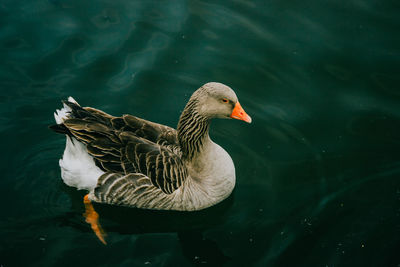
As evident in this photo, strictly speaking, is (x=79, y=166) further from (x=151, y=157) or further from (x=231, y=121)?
(x=231, y=121)

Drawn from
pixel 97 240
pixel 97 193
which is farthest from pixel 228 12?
pixel 97 240

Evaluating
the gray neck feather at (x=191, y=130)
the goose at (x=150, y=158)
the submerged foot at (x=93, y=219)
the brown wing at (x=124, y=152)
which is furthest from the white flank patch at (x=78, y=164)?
the gray neck feather at (x=191, y=130)

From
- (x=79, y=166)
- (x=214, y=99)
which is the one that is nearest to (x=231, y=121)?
(x=214, y=99)

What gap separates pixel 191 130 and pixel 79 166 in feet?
5.05

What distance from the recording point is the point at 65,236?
5.09 meters

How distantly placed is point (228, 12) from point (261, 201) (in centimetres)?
431

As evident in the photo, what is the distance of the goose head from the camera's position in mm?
4965

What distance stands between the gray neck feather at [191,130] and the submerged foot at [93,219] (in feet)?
4.66

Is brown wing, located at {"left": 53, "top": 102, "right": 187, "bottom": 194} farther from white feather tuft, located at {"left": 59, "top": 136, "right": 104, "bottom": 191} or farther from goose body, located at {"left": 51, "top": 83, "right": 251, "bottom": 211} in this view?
white feather tuft, located at {"left": 59, "top": 136, "right": 104, "bottom": 191}

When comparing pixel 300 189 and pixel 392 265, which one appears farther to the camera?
pixel 300 189

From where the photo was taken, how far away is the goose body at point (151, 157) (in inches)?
200

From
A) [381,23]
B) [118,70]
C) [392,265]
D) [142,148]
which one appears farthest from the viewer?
[381,23]

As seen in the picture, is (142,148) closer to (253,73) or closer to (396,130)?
(253,73)

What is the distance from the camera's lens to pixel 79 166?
5.31m
